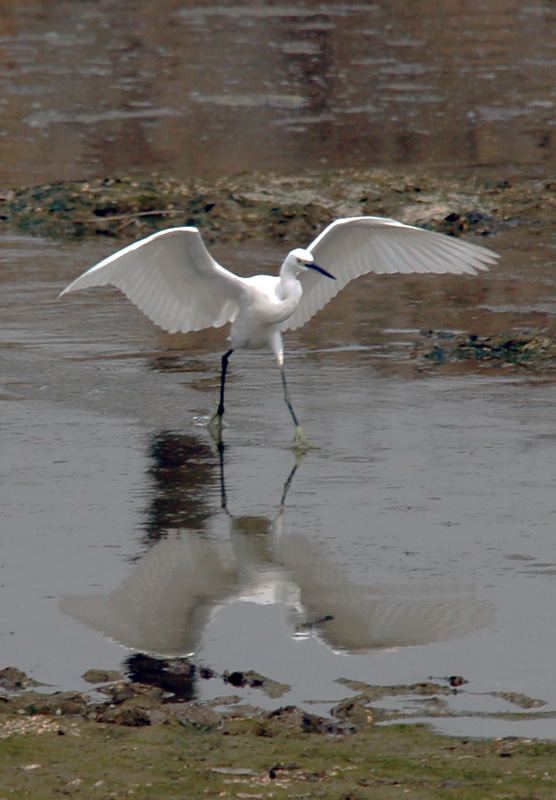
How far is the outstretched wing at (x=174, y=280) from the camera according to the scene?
928 centimetres

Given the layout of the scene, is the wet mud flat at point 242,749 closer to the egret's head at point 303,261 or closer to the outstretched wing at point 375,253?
the egret's head at point 303,261

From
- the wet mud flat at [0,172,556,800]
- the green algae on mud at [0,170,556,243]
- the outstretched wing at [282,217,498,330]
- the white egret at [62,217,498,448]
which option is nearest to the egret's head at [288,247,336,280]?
the white egret at [62,217,498,448]

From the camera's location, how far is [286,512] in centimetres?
786

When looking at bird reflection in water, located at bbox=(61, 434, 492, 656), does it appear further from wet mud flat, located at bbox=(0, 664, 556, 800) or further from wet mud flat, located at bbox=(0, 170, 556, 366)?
wet mud flat, located at bbox=(0, 170, 556, 366)

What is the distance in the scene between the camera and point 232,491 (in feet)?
27.0

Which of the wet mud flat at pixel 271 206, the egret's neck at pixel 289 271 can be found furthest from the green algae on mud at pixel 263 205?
the egret's neck at pixel 289 271

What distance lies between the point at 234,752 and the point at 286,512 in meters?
2.90

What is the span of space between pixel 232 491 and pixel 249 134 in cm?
1370

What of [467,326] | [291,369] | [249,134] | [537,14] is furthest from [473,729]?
[537,14]

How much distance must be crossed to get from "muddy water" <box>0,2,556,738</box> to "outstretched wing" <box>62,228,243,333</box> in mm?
570

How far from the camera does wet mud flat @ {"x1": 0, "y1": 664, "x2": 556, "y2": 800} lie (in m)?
4.74

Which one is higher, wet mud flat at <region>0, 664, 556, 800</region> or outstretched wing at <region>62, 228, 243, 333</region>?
outstretched wing at <region>62, 228, 243, 333</region>

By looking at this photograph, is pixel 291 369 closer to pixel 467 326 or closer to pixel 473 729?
pixel 467 326

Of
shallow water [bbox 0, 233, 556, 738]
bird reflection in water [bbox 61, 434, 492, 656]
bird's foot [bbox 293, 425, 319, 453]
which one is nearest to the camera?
shallow water [bbox 0, 233, 556, 738]
